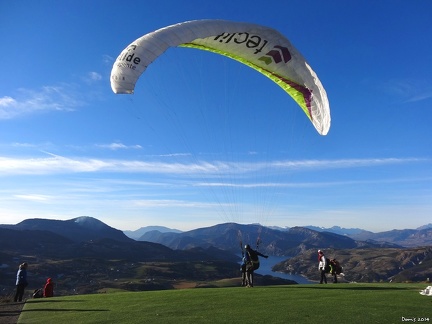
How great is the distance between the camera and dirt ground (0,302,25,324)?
12547 mm

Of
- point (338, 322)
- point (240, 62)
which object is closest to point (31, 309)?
point (338, 322)

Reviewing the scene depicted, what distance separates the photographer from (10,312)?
1421cm

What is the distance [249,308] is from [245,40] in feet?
43.5

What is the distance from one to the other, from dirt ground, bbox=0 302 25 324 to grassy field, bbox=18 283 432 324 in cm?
31

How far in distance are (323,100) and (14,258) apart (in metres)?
192

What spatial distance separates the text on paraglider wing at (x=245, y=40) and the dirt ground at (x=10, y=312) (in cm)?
1539

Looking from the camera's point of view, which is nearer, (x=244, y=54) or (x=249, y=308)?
(x=249, y=308)

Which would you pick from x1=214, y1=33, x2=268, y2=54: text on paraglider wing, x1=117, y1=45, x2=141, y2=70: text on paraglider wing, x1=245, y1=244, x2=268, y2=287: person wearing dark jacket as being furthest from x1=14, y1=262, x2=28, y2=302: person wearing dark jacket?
x1=214, y1=33, x2=268, y2=54: text on paraglider wing

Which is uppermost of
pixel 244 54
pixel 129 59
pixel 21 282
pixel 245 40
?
pixel 245 40

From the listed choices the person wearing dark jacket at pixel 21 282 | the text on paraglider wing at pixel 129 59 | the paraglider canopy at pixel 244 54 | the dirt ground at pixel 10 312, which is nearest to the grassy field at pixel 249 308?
the dirt ground at pixel 10 312

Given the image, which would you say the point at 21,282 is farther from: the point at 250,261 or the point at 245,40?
the point at 245,40

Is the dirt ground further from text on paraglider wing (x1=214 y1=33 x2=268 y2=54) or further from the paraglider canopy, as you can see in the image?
text on paraglider wing (x1=214 y1=33 x2=268 y2=54)

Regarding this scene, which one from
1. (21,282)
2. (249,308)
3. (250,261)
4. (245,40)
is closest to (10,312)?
(21,282)

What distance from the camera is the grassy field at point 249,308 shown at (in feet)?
33.6
